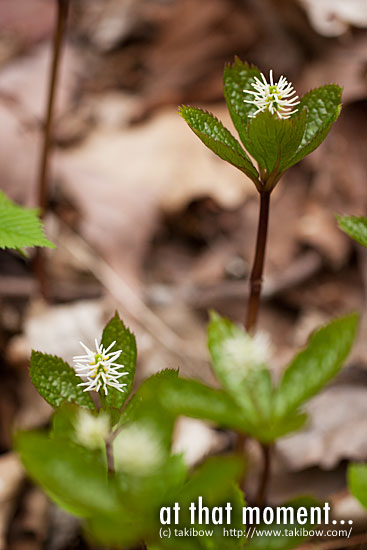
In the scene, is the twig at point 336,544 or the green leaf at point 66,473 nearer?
the green leaf at point 66,473

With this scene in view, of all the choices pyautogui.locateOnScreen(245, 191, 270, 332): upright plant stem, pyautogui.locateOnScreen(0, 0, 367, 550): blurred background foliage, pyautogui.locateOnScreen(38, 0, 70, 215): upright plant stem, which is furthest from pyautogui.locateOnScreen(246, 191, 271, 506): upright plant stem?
pyautogui.locateOnScreen(38, 0, 70, 215): upright plant stem

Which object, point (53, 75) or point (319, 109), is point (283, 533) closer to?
point (319, 109)

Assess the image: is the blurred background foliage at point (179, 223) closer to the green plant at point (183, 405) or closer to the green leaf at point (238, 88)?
the green plant at point (183, 405)

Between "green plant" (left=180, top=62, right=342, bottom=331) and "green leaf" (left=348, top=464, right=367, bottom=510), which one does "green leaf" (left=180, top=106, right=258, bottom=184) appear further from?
"green leaf" (left=348, top=464, right=367, bottom=510)

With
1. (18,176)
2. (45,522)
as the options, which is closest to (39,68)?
(18,176)

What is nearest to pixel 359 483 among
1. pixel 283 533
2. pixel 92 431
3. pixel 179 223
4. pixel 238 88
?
pixel 283 533

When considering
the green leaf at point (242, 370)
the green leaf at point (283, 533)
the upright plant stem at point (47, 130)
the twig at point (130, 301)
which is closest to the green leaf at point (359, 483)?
the green leaf at point (283, 533)
